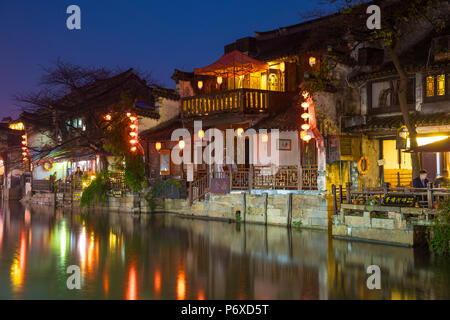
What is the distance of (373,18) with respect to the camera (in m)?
16.9

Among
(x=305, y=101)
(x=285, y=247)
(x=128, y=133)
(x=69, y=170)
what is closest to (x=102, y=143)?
(x=128, y=133)

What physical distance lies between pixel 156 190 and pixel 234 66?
828 cm

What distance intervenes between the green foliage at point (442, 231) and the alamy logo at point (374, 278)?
2.64m

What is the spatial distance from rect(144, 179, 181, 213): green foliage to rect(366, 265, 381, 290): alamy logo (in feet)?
50.5

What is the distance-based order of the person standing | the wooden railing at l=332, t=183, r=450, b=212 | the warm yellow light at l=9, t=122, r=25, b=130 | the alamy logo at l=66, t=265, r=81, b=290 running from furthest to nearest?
the warm yellow light at l=9, t=122, r=25, b=130 < the person standing < the wooden railing at l=332, t=183, r=450, b=212 < the alamy logo at l=66, t=265, r=81, b=290

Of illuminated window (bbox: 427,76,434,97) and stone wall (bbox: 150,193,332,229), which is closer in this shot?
illuminated window (bbox: 427,76,434,97)

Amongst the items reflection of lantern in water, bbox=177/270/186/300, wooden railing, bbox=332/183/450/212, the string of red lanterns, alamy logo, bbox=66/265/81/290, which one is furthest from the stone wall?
alamy logo, bbox=66/265/81/290

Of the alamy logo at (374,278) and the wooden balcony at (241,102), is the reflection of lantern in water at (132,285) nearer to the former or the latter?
the alamy logo at (374,278)

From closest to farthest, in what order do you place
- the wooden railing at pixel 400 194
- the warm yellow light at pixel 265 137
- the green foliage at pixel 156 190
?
the wooden railing at pixel 400 194, the warm yellow light at pixel 265 137, the green foliage at pixel 156 190

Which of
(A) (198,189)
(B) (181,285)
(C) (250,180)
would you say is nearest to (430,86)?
(C) (250,180)

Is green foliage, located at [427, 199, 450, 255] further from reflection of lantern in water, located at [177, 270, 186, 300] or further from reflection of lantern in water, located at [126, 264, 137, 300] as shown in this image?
reflection of lantern in water, located at [126, 264, 137, 300]

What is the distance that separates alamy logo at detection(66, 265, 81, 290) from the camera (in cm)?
1097

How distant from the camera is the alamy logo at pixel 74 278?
1097 centimetres

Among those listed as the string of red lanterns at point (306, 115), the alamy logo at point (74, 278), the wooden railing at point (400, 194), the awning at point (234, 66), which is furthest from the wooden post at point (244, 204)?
the alamy logo at point (74, 278)
